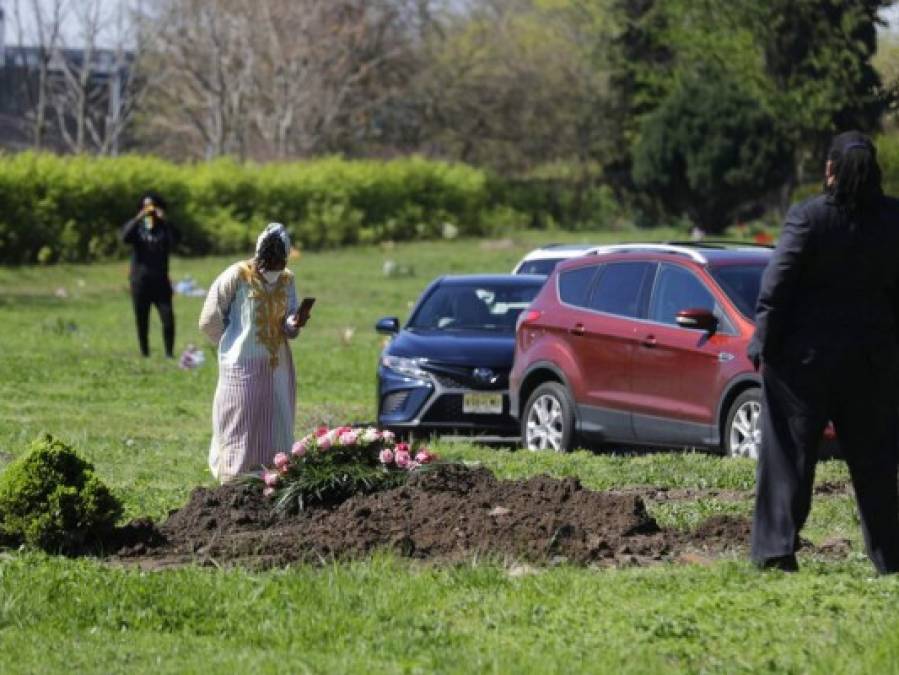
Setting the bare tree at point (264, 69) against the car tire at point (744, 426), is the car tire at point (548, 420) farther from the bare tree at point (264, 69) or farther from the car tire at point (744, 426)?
the bare tree at point (264, 69)

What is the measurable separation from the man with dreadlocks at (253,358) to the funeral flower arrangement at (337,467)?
43.2 inches

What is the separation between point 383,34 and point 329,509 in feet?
191

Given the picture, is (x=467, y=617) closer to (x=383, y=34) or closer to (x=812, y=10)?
(x=812, y=10)

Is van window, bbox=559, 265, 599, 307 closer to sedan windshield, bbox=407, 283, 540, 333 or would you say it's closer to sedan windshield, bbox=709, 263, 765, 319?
sedan windshield, bbox=709, 263, 765, 319

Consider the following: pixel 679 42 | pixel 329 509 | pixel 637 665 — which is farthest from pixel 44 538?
pixel 679 42

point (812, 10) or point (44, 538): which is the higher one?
point (812, 10)

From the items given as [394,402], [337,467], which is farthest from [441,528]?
[394,402]

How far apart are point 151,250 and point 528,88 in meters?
48.2

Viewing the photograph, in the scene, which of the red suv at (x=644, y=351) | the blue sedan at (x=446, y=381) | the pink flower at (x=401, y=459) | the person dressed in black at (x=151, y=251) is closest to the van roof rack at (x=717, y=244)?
the red suv at (x=644, y=351)

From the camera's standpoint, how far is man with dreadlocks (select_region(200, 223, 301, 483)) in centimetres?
1194

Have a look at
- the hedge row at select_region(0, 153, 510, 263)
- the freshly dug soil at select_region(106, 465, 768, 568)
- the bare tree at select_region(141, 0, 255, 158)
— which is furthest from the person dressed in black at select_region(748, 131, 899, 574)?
the bare tree at select_region(141, 0, 255, 158)

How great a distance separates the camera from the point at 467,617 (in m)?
7.82

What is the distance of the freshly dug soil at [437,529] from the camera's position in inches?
364

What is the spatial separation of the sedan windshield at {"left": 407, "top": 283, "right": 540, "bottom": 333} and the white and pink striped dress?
6.39 m
